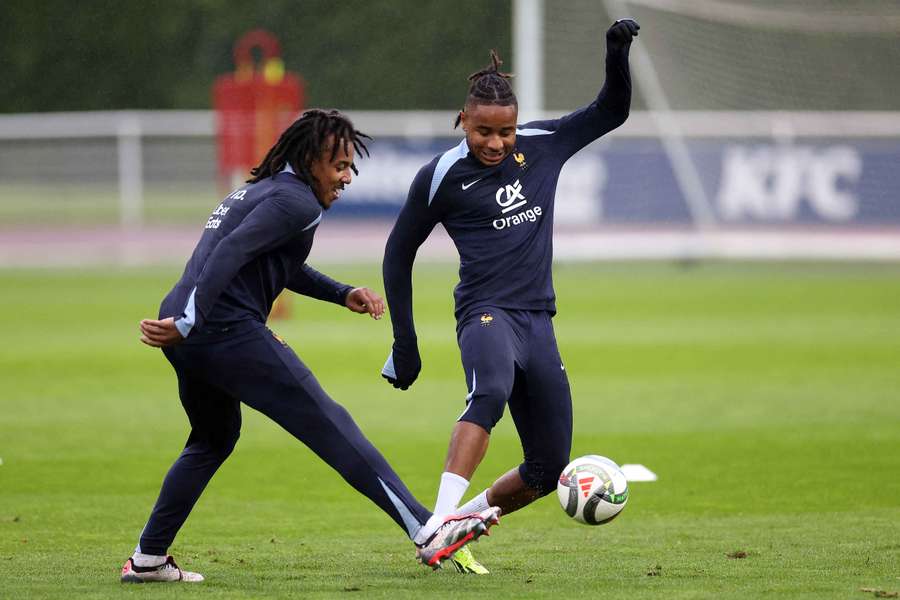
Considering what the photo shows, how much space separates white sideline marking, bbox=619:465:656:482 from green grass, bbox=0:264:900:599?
0.61 feet

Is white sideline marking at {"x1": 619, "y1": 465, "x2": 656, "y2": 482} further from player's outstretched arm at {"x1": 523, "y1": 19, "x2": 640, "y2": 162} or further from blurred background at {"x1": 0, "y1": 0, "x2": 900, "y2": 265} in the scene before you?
blurred background at {"x1": 0, "y1": 0, "x2": 900, "y2": 265}

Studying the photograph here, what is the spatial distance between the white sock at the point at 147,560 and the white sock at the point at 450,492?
1291 millimetres

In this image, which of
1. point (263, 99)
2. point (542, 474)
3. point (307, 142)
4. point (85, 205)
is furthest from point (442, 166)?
point (85, 205)

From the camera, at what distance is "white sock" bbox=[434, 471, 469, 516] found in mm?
6449

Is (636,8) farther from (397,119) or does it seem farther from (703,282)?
(397,119)

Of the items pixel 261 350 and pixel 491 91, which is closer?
pixel 261 350

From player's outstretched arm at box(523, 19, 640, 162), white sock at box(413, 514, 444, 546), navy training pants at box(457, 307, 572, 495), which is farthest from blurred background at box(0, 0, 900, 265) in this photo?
white sock at box(413, 514, 444, 546)

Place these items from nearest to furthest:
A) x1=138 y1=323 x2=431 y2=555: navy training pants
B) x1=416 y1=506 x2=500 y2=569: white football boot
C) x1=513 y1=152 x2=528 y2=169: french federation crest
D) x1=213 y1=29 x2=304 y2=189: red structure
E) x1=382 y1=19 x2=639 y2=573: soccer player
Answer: x1=416 y1=506 x2=500 y2=569: white football boot < x1=138 y1=323 x2=431 y2=555: navy training pants < x1=382 y1=19 x2=639 y2=573: soccer player < x1=513 y1=152 x2=528 y2=169: french federation crest < x1=213 y1=29 x2=304 y2=189: red structure

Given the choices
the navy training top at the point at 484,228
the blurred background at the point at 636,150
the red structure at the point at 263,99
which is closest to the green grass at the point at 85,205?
the blurred background at the point at 636,150

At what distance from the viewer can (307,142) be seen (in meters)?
6.62

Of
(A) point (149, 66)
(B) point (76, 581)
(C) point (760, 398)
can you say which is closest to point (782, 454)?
(C) point (760, 398)

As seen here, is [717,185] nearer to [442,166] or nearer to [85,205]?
[85,205]

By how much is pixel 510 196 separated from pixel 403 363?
3.23 feet

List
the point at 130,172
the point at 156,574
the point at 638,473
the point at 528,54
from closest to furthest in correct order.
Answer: the point at 156,574
the point at 638,473
the point at 528,54
the point at 130,172
